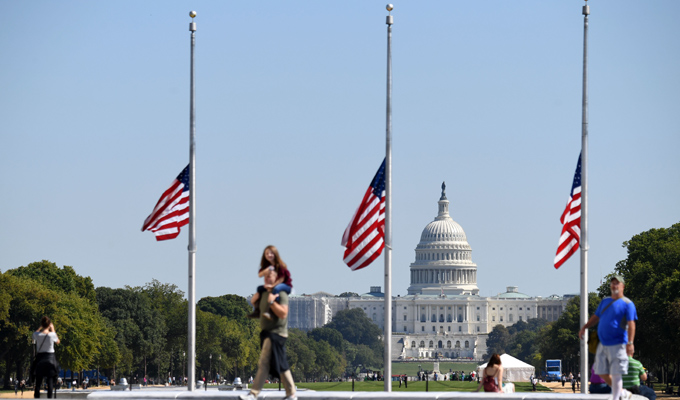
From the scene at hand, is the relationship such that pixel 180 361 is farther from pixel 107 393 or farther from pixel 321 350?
pixel 107 393

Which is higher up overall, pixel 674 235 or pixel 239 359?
pixel 674 235

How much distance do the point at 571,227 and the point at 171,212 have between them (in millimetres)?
10413

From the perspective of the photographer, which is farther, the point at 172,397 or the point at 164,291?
the point at 164,291

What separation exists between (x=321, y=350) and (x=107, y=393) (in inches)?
6117

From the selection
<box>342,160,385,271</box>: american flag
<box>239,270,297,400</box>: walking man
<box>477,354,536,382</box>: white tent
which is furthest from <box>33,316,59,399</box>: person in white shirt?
<box>477,354,536,382</box>: white tent

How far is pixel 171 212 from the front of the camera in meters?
33.6

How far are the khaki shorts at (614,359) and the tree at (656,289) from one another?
47.1m

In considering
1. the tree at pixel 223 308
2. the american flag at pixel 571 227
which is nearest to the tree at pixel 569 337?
the tree at pixel 223 308

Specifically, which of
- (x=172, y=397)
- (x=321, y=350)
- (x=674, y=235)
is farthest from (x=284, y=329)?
(x=321, y=350)

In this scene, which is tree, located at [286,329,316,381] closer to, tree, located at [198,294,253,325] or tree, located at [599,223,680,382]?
tree, located at [198,294,253,325]

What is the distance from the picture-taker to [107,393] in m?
24.2

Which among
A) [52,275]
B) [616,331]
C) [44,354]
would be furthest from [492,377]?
[52,275]

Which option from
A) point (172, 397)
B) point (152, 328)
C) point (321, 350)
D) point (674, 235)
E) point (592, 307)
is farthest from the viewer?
point (321, 350)

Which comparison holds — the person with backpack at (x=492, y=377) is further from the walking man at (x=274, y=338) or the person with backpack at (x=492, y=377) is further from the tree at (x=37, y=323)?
the tree at (x=37, y=323)
